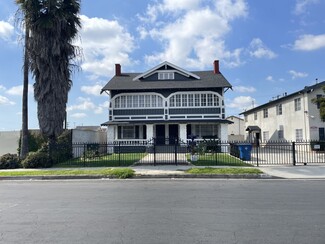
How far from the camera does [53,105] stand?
67.1 ft

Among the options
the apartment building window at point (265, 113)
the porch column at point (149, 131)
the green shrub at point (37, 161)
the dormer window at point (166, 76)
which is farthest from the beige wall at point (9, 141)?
the apartment building window at point (265, 113)

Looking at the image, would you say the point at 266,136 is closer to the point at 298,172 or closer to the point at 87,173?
the point at 298,172

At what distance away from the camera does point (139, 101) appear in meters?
30.5

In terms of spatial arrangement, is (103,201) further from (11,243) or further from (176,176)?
(176,176)

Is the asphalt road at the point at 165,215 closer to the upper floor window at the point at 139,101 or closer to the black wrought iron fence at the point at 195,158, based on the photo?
the black wrought iron fence at the point at 195,158

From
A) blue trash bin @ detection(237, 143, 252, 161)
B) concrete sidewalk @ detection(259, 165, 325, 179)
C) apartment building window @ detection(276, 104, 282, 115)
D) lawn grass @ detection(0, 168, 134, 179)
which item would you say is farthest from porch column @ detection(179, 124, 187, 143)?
lawn grass @ detection(0, 168, 134, 179)

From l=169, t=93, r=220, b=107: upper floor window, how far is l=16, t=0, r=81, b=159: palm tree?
39.0 feet

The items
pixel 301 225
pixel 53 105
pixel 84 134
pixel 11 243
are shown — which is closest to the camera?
pixel 11 243

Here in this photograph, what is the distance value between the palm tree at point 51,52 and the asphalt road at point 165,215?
10693 mm

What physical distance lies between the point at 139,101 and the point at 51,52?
11.8 m

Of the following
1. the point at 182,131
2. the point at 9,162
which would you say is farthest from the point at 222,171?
the point at 182,131

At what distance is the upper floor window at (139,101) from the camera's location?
3038cm

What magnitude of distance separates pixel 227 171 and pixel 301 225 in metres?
8.53

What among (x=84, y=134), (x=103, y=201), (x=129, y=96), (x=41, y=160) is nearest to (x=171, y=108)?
(x=129, y=96)
